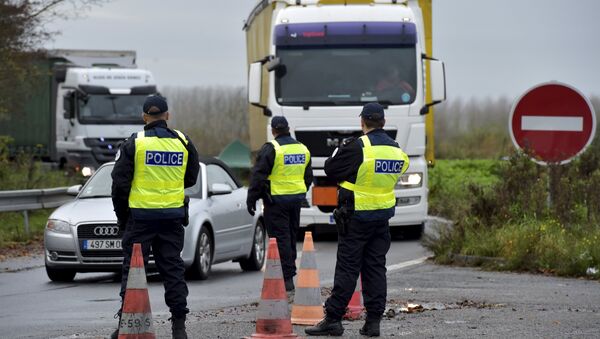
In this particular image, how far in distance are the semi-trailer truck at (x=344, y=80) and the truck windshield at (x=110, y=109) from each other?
42.0 feet

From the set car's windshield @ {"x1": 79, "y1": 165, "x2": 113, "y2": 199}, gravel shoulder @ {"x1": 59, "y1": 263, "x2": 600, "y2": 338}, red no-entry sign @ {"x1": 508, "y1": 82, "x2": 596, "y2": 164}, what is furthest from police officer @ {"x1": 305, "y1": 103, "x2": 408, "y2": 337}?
red no-entry sign @ {"x1": 508, "y1": 82, "x2": 596, "y2": 164}

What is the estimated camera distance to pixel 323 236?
2378cm

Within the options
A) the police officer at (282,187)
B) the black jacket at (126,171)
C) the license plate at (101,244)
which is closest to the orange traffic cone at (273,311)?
the black jacket at (126,171)

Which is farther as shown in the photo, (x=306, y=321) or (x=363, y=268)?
(x=306, y=321)

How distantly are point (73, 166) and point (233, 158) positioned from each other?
7.43 m

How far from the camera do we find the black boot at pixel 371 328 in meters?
10.1

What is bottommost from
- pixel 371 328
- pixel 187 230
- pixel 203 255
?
pixel 203 255

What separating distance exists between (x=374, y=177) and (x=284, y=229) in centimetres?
349

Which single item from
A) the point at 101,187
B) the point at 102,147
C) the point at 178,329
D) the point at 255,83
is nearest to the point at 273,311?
the point at 178,329

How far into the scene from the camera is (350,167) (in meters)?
10.4

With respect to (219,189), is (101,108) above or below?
above

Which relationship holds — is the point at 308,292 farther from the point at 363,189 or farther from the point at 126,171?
the point at 126,171

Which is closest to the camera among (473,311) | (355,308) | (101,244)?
(355,308)

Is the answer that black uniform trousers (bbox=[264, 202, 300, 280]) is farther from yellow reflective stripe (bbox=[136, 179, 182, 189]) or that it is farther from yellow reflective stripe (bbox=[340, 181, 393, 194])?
yellow reflective stripe (bbox=[136, 179, 182, 189])
